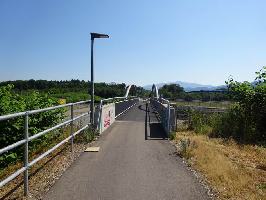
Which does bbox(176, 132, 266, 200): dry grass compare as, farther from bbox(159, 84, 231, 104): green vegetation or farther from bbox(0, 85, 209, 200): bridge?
bbox(159, 84, 231, 104): green vegetation

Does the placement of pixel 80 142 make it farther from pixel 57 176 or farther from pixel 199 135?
pixel 199 135

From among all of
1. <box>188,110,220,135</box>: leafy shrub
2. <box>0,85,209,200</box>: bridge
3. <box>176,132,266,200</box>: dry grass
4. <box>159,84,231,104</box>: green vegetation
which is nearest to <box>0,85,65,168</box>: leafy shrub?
<box>0,85,209,200</box>: bridge

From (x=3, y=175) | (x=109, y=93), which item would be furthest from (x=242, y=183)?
(x=109, y=93)

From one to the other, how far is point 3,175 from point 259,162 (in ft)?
22.4

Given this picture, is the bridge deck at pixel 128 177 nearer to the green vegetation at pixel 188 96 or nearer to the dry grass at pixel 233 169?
the dry grass at pixel 233 169

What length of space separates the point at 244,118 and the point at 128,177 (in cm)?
1060

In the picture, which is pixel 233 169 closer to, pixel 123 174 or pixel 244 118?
pixel 123 174

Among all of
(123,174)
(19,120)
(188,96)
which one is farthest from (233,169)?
(188,96)

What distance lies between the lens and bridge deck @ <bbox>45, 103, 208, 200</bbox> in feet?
23.1

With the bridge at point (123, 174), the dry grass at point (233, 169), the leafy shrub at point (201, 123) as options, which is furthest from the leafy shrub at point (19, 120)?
the leafy shrub at point (201, 123)

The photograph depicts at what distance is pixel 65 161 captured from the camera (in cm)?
970

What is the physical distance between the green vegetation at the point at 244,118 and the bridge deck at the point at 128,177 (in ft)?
19.2

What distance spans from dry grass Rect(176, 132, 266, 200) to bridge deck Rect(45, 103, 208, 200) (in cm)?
38

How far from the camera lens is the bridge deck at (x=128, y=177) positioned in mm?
7043
